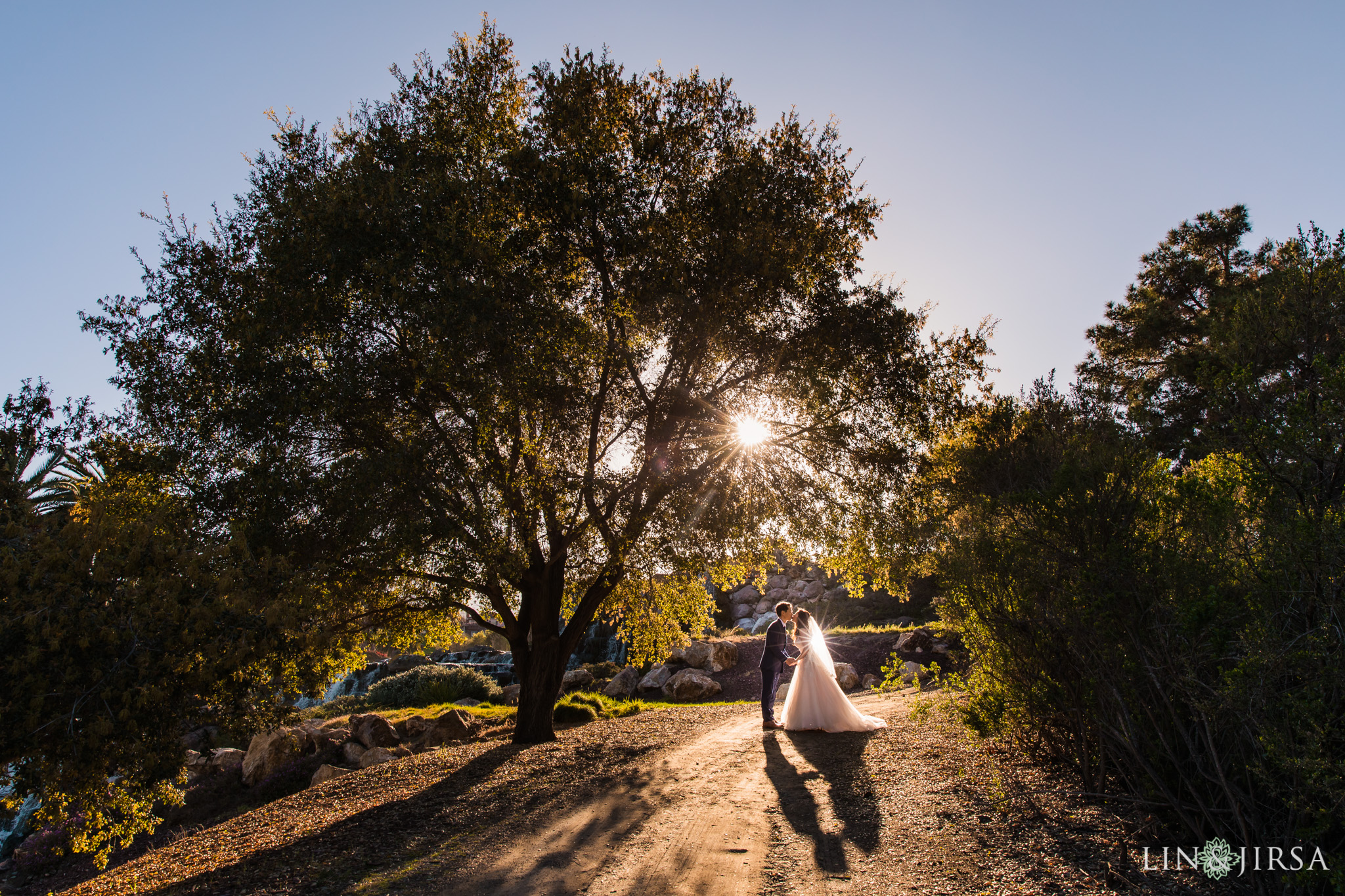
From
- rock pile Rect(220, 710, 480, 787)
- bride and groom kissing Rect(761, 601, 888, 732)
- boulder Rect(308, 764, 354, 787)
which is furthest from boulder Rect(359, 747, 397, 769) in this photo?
bride and groom kissing Rect(761, 601, 888, 732)

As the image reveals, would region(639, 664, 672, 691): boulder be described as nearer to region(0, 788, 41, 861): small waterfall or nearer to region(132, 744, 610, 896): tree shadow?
region(132, 744, 610, 896): tree shadow

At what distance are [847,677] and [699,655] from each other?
19.7ft

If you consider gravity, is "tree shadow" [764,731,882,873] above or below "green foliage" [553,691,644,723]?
above

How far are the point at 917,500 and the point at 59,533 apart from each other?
11.4m

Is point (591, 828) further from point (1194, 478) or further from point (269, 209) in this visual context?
point (269, 209)

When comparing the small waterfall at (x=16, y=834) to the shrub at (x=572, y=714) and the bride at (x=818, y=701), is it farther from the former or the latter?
the bride at (x=818, y=701)

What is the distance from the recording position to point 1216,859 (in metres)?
4.12

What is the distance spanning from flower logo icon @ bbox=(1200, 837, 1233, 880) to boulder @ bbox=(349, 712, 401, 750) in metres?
14.3

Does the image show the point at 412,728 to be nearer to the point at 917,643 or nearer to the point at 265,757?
the point at 265,757

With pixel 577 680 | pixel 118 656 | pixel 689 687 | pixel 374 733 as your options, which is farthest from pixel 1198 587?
pixel 577 680

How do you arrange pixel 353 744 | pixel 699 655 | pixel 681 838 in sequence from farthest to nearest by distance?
pixel 699 655 < pixel 353 744 < pixel 681 838

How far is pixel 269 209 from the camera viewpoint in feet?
31.2

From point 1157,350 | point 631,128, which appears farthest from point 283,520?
point 1157,350

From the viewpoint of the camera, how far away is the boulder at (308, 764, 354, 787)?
491 inches
